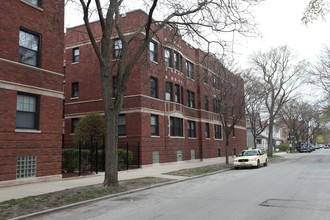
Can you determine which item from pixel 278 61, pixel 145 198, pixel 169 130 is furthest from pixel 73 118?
pixel 278 61

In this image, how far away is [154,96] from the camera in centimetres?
2748

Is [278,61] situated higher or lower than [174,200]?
higher

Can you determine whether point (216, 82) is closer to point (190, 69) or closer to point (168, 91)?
point (168, 91)

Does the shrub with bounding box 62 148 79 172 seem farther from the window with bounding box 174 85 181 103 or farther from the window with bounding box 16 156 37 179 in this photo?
the window with bounding box 174 85 181 103

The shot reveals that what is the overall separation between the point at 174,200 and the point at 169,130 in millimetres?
17942

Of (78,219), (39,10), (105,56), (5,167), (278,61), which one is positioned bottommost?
(78,219)

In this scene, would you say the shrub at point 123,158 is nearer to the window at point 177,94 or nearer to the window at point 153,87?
the window at point 153,87

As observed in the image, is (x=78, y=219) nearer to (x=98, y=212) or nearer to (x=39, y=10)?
(x=98, y=212)

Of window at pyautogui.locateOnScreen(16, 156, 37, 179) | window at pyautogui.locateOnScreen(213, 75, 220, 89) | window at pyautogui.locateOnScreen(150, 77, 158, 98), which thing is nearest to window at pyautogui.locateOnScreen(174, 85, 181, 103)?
window at pyautogui.locateOnScreen(150, 77, 158, 98)

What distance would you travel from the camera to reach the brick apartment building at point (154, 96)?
25.6 m

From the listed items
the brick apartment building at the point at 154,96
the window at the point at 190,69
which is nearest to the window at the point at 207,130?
the brick apartment building at the point at 154,96

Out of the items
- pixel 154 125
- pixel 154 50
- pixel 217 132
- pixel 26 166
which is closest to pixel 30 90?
pixel 26 166

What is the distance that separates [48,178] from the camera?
1656cm

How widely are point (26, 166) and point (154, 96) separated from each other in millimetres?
13531
